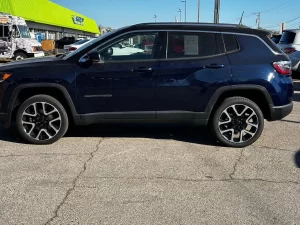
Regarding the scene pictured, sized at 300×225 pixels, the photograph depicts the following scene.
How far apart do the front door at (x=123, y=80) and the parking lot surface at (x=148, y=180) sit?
0.57 meters

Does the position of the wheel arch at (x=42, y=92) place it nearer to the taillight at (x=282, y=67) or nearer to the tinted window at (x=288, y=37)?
the taillight at (x=282, y=67)

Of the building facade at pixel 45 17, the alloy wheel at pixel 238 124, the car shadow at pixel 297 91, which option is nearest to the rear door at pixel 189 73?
the alloy wheel at pixel 238 124

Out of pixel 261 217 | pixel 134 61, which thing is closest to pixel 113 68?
pixel 134 61

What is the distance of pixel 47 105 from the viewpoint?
204 inches

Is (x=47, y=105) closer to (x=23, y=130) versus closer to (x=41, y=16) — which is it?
(x=23, y=130)

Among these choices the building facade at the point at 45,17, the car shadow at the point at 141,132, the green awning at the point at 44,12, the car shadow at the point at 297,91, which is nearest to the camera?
the car shadow at the point at 141,132

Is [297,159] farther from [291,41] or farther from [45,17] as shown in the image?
[45,17]

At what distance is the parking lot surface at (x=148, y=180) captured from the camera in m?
3.29

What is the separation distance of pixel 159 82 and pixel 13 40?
56.6 ft

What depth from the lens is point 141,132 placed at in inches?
237

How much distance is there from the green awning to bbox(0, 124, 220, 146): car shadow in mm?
27183

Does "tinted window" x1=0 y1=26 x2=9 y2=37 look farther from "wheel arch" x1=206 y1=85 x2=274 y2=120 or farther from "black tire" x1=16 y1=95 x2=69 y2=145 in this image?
"wheel arch" x1=206 y1=85 x2=274 y2=120

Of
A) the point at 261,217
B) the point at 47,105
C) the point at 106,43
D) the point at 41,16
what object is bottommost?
the point at 261,217

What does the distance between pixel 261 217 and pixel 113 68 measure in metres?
2.85
